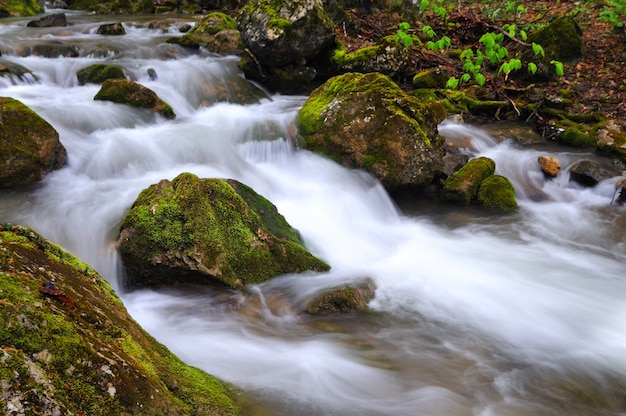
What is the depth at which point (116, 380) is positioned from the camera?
1877mm

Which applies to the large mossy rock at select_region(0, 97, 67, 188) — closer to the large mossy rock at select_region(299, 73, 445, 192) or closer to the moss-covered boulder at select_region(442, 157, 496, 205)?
the large mossy rock at select_region(299, 73, 445, 192)

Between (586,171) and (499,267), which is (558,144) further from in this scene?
(499,267)

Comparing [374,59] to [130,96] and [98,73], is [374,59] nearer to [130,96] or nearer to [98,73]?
[130,96]

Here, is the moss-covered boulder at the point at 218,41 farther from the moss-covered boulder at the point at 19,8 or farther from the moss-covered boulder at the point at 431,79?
the moss-covered boulder at the point at 19,8

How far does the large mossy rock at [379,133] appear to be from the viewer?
7309mm

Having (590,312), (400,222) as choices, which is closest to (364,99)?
(400,222)

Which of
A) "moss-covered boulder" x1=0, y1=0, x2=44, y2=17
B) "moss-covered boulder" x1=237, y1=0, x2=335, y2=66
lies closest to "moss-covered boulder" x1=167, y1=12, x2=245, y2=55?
"moss-covered boulder" x1=237, y1=0, x2=335, y2=66

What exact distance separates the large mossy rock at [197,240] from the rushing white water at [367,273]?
20 cm

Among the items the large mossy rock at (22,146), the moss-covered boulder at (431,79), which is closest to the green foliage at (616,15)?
the moss-covered boulder at (431,79)

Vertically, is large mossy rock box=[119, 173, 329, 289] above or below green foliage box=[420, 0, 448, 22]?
below

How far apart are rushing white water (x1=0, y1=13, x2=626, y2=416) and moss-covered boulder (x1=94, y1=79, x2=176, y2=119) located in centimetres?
19

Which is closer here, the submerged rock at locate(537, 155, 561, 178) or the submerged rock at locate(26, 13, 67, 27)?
the submerged rock at locate(537, 155, 561, 178)

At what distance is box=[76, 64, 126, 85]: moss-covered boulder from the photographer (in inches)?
392

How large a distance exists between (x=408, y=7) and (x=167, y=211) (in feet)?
51.0
